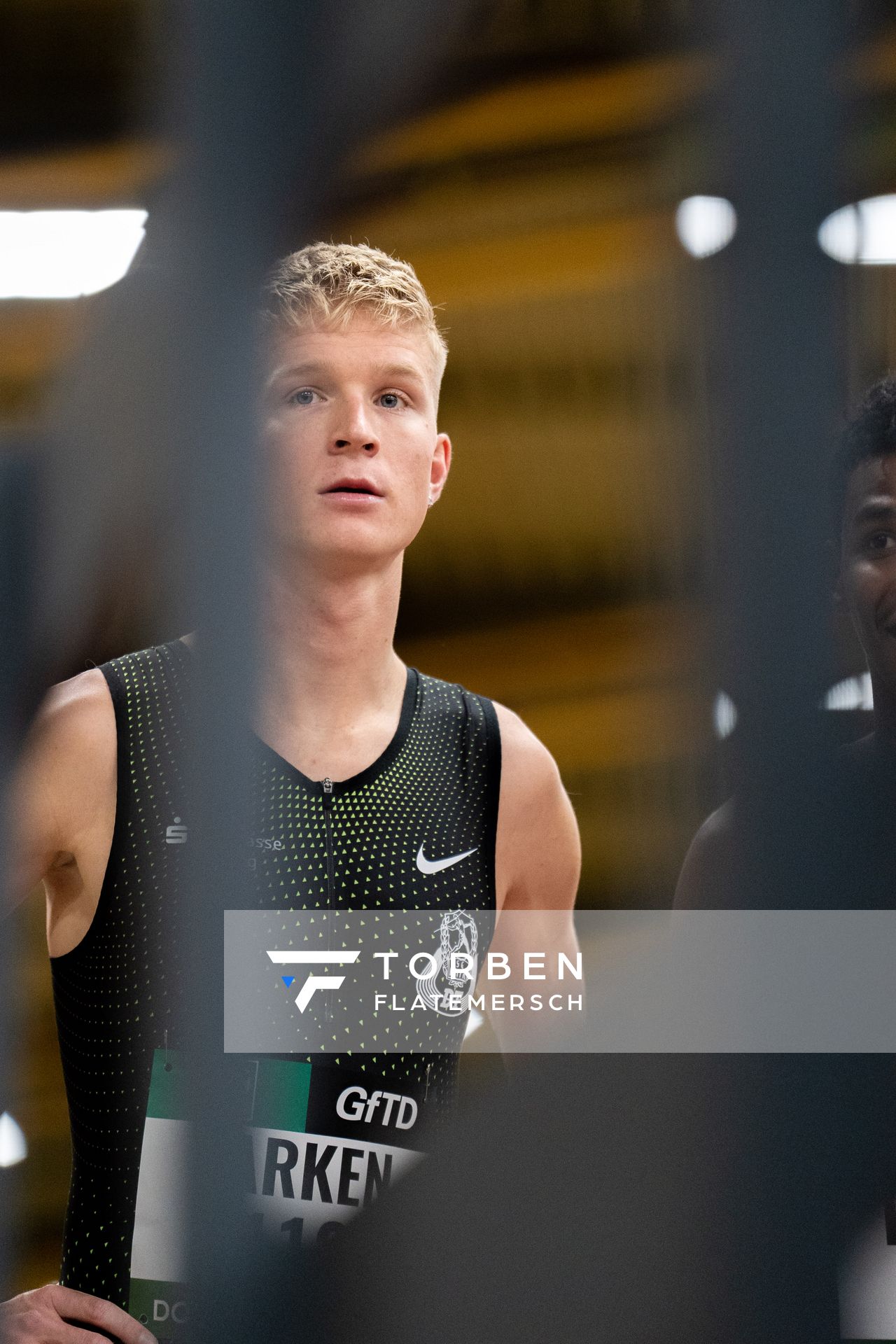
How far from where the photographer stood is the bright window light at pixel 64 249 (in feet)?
3.35

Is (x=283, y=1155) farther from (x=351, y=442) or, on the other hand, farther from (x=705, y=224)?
(x=705, y=224)

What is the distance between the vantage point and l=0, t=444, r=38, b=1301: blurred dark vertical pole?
984 mm

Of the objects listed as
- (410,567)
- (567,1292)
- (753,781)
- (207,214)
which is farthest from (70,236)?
(567,1292)

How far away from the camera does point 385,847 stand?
42.3 inches

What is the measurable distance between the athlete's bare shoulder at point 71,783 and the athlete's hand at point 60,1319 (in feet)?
1.13

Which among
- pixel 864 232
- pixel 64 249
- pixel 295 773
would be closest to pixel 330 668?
pixel 295 773

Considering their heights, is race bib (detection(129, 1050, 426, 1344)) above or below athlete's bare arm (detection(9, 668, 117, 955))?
below

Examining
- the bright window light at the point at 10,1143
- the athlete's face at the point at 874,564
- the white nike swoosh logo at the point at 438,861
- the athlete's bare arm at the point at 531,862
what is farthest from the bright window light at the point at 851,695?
the bright window light at the point at 10,1143

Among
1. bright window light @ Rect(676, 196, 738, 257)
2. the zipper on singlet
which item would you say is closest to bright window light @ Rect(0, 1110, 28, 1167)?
the zipper on singlet

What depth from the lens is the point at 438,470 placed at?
106 cm

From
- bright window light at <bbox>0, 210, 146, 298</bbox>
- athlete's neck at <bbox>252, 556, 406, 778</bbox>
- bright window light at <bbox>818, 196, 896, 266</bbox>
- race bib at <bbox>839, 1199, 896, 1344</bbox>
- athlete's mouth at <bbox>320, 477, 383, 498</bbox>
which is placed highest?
bright window light at <bbox>0, 210, 146, 298</bbox>

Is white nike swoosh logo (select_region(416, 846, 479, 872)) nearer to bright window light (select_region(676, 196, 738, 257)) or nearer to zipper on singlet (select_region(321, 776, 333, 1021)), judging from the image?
zipper on singlet (select_region(321, 776, 333, 1021))

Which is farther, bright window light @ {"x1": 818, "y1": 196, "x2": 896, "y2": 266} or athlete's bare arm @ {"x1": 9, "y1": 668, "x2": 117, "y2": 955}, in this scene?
athlete's bare arm @ {"x1": 9, "y1": 668, "x2": 117, "y2": 955}

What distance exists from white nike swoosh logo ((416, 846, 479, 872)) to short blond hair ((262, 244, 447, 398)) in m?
0.41
